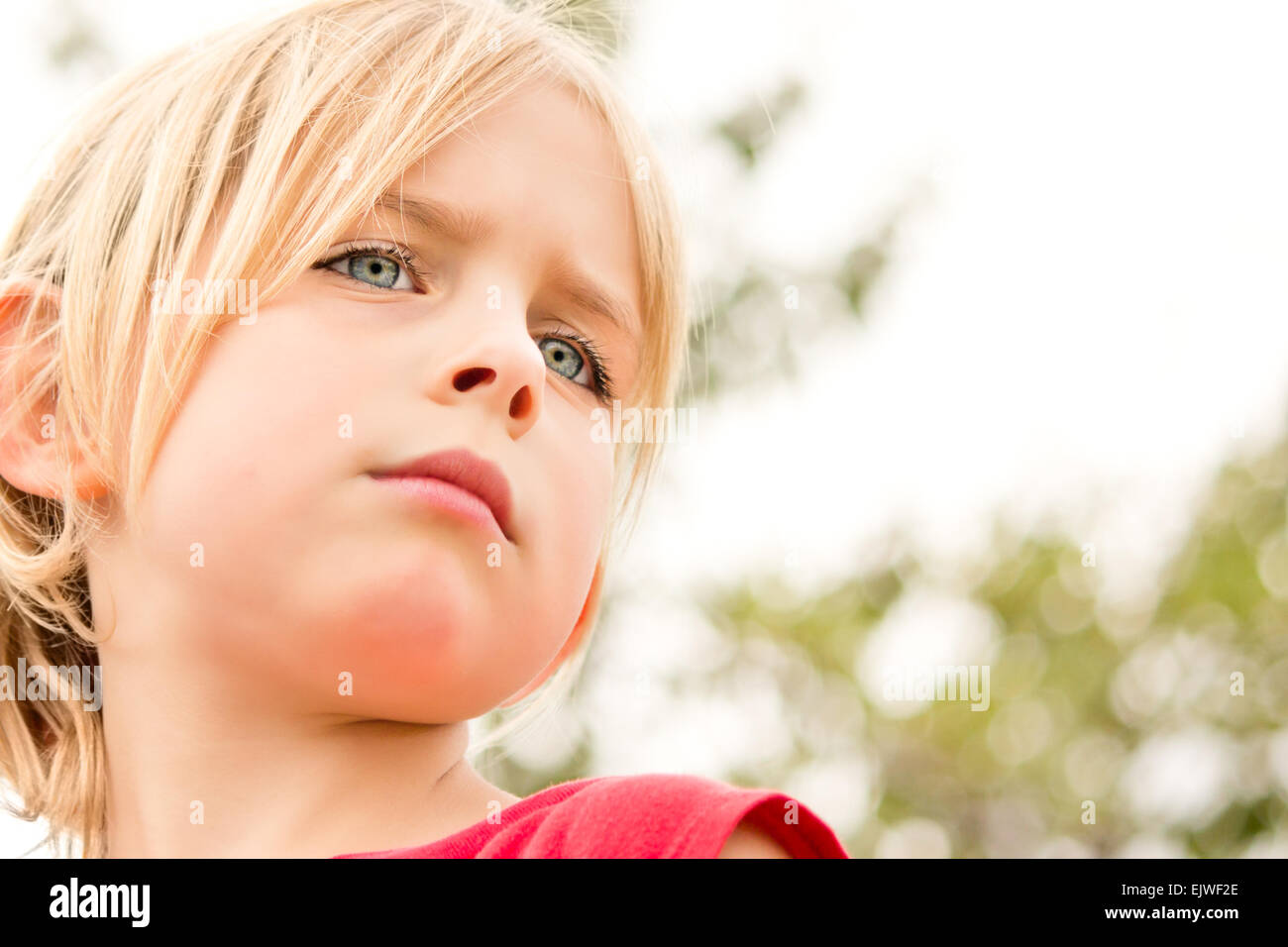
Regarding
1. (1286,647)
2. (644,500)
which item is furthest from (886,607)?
(644,500)

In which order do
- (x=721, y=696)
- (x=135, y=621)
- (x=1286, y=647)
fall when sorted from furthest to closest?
(x=1286, y=647) → (x=721, y=696) → (x=135, y=621)

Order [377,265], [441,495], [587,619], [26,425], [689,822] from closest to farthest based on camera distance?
[689,822], [441,495], [377,265], [26,425], [587,619]

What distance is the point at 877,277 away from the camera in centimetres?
491

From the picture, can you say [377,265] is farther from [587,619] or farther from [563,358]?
[587,619]

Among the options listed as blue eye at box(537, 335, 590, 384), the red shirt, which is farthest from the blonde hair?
the red shirt

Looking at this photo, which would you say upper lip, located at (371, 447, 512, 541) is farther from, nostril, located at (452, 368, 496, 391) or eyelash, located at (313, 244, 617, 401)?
eyelash, located at (313, 244, 617, 401)

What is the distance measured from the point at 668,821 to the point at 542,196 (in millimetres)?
516

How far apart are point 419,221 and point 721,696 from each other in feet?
12.7

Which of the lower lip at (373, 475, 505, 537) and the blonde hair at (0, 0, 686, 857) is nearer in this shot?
the lower lip at (373, 475, 505, 537)

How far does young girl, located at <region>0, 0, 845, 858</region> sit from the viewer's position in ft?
2.94

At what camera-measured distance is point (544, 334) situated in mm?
1088

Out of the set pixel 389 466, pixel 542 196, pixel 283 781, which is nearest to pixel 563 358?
pixel 542 196
